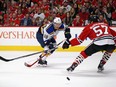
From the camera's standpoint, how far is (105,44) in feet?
20.7

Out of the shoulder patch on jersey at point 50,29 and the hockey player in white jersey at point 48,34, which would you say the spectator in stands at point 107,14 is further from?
the shoulder patch on jersey at point 50,29

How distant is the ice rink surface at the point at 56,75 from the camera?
5645 mm

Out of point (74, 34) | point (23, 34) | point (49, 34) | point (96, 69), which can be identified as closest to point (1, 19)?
point (23, 34)

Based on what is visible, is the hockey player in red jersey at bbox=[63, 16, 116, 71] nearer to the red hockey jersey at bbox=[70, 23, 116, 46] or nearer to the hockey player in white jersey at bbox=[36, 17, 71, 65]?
the red hockey jersey at bbox=[70, 23, 116, 46]

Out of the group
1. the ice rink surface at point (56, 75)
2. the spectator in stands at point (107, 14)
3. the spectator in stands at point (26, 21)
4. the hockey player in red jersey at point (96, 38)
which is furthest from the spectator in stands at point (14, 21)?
the hockey player in red jersey at point (96, 38)

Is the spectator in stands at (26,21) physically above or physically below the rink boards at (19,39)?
above

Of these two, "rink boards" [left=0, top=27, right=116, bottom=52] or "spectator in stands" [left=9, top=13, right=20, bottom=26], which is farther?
"spectator in stands" [left=9, top=13, right=20, bottom=26]

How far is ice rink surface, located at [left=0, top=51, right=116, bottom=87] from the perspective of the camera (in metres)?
5.64

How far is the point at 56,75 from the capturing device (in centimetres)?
631

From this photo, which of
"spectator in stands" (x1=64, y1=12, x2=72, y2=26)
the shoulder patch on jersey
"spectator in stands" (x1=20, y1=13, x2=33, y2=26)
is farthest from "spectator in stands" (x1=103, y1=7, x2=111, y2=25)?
the shoulder patch on jersey

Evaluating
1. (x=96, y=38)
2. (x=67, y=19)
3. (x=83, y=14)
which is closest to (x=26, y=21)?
(x=67, y=19)

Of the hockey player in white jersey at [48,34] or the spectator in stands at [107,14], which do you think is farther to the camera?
the spectator in stands at [107,14]

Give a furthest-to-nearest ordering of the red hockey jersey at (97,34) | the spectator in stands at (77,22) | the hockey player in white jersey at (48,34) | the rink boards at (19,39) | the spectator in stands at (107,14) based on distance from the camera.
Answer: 1. the spectator in stands at (107,14)
2. the spectator in stands at (77,22)
3. the rink boards at (19,39)
4. the hockey player in white jersey at (48,34)
5. the red hockey jersey at (97,34)

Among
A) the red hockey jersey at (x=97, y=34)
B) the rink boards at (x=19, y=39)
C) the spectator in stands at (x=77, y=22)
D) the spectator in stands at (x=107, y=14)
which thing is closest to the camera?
the red hockey jersey at (x=97, y=34)
